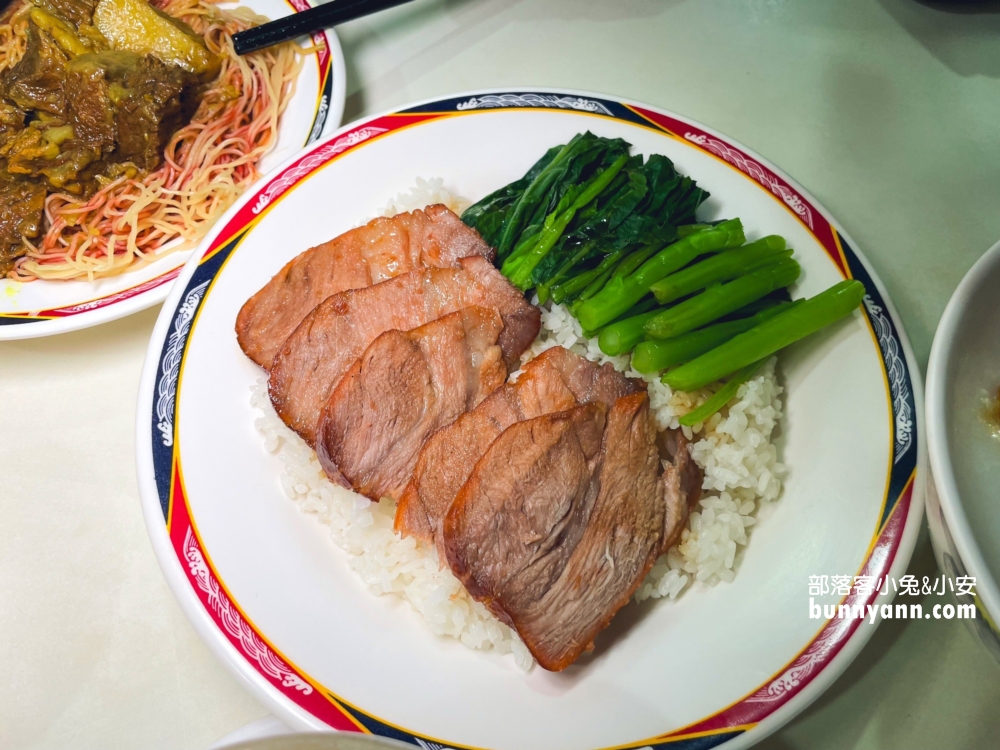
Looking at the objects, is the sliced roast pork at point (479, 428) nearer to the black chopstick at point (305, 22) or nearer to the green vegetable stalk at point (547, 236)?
the green vegetable stalk at point (547, 236)

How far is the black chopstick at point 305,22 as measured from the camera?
3.65m

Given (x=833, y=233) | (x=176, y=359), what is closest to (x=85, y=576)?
(x=176, y=359)

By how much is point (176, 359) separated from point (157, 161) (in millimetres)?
1558

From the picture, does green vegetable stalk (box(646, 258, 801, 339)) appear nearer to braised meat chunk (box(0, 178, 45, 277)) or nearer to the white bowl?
the white bowl

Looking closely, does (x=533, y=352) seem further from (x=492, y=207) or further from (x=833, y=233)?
(x=833, y=233)

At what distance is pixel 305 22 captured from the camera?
3.65m

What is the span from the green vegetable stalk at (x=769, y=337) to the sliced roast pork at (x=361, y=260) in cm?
91

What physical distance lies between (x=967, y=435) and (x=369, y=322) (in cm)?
189

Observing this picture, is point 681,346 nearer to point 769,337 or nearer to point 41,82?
point 769,337

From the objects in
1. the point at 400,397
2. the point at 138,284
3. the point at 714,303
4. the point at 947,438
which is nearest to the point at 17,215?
the point at 138,284

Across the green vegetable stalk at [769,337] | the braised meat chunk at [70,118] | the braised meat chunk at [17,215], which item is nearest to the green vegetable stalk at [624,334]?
the green vegetable stalk at [769,337]

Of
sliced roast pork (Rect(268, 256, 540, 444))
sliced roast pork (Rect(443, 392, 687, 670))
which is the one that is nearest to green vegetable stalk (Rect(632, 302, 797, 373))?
sliced roast pork (Rect(443, 392, 687, 670))

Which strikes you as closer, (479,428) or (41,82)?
(479,428)

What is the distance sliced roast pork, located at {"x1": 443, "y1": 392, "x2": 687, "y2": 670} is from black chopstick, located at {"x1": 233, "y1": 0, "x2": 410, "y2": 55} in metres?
2.71
